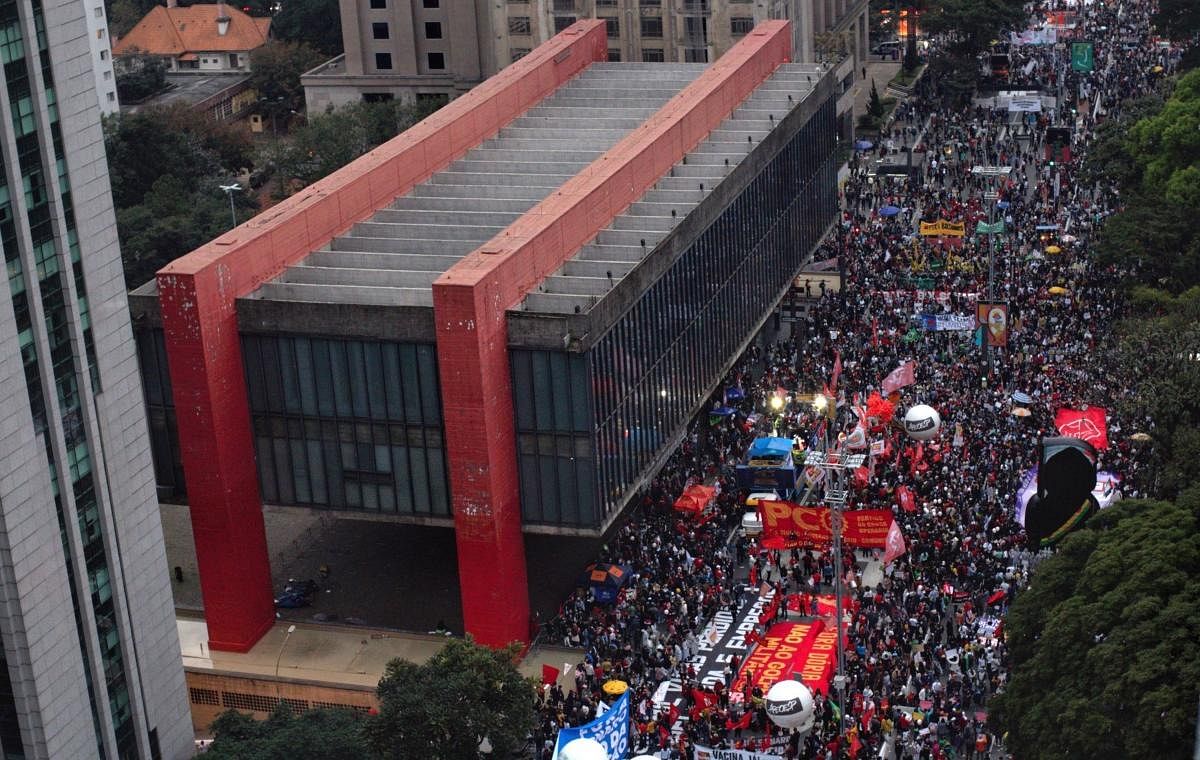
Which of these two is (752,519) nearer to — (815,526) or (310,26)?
(815,526)

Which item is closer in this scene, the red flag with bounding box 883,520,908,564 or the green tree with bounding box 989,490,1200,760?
the green tree with bounding box 989,490,1200,760

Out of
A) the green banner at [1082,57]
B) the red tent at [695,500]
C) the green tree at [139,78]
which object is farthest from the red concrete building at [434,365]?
the green tree at [139,78]

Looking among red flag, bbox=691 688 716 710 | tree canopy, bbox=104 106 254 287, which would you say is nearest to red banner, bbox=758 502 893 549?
red flag, bbox=691 688 716 710

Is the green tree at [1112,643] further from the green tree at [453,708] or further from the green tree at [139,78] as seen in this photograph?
the green tree at [139,78]

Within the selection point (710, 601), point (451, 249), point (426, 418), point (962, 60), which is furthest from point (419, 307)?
point (962, 60)

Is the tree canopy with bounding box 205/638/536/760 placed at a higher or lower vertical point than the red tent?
higher

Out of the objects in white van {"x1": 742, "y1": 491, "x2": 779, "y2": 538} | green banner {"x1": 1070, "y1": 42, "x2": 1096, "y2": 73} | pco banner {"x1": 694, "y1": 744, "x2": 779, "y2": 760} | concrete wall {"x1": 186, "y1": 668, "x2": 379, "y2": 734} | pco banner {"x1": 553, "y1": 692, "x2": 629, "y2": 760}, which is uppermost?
green banner {"x1": 1070, "y1": 42, "x2": 1096, "y2": 73}

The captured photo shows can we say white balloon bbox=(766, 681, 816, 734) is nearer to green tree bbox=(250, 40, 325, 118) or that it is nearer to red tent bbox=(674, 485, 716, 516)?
red tent bbox=(674, 485, 716, 516)

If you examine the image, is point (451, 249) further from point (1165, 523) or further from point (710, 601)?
point (1165, 523)
